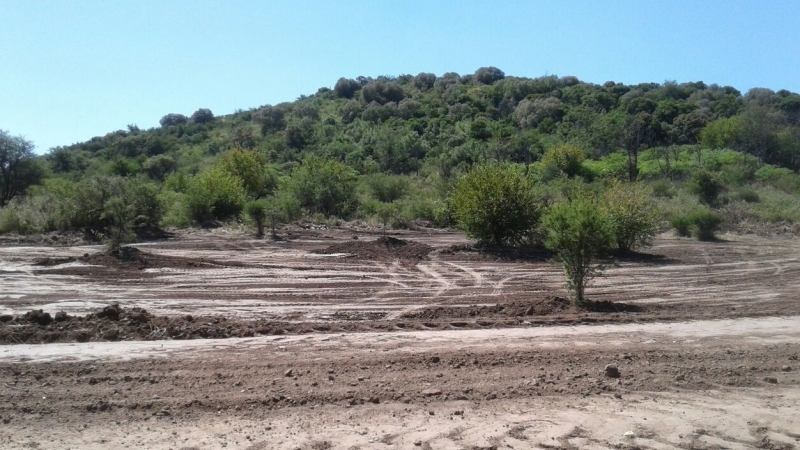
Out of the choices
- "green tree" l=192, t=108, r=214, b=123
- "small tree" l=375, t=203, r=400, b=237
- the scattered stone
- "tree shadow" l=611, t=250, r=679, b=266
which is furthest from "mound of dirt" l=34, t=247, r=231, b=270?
"green tree" l=192, t=108, r=214, b=123

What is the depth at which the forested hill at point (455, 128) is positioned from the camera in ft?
261

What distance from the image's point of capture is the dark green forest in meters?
34.0

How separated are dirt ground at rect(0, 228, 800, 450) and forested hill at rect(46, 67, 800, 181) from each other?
50.2 metres

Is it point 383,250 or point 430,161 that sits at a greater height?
point 430,161

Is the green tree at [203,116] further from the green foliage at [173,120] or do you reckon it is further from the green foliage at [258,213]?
the green foliage at [258,213]

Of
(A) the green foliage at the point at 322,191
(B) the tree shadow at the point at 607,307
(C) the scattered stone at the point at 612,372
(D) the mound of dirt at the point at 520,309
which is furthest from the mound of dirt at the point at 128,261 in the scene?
(A) the green foliage at the point at 322,191

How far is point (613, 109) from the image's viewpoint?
105000 mm

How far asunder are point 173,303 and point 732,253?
24976 millimetres

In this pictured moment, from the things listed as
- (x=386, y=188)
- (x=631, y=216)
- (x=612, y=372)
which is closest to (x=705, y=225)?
(x=631, y=216)

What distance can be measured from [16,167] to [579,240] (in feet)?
172

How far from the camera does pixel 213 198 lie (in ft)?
138

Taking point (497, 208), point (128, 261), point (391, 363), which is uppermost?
point (497, 208)

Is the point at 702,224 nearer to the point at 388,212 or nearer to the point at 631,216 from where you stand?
the point at 631,216

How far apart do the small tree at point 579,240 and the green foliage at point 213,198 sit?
30565mm
